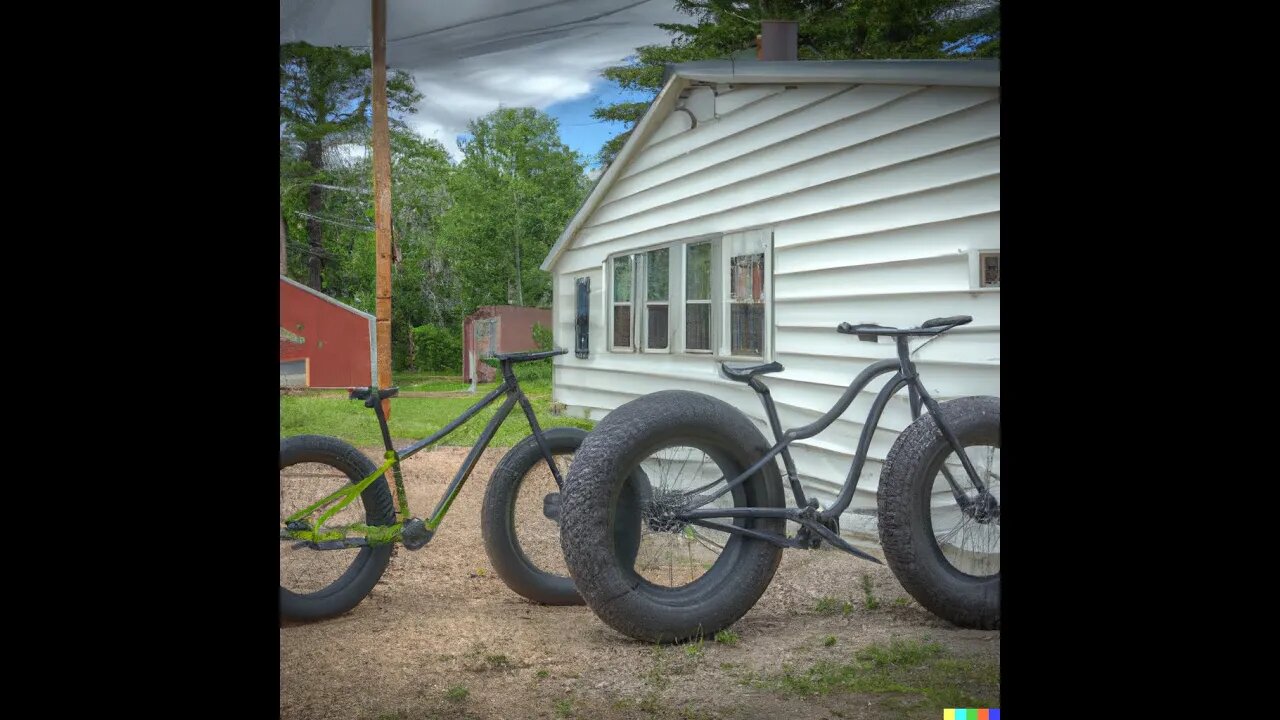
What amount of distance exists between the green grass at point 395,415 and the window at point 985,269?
3.20 feet

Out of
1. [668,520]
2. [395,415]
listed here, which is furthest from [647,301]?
[395,415]

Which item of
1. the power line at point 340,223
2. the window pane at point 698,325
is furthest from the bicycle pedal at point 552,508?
the power line at point 340,223

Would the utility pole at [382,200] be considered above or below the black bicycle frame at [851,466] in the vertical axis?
above

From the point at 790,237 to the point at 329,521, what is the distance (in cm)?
124

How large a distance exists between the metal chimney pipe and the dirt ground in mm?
1097

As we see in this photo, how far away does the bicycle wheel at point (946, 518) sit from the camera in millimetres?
1936

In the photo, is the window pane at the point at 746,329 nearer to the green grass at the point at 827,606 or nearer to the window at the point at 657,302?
the window at the point at 657,302

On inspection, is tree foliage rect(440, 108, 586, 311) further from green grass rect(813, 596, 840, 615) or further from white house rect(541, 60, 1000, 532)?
green grass rect(813, 596, 840, 615)

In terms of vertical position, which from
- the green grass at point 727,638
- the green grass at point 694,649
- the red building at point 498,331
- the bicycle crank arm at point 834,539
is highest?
the red building at point 498,331

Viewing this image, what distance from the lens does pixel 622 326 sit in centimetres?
189

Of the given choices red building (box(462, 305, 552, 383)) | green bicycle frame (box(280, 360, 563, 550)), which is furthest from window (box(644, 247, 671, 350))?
green bicycle frame (box(280, 360, 563, 550))

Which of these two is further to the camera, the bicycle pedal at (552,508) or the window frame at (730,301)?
the bicycle pedal at (552,508)

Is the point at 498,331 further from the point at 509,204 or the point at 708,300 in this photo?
the point at 708,300
